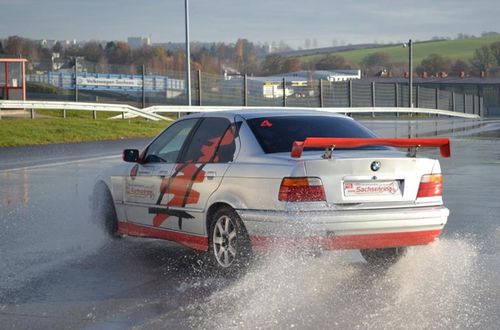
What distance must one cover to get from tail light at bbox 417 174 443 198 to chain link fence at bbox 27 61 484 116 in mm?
33313

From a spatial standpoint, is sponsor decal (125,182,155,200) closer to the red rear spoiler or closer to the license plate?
the red rear spoiler

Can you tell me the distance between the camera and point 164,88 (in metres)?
46.8

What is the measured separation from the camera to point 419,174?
8.31 m

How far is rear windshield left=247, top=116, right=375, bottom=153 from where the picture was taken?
862 cm

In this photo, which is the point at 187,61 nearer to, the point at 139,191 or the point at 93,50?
the point at 139,191

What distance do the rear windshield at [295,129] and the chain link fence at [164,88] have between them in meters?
32.2

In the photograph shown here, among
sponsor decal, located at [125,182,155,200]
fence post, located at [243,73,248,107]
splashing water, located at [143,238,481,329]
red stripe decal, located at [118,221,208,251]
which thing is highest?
fence post, located at [243,73,248,107]

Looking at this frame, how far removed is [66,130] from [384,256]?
24323mm

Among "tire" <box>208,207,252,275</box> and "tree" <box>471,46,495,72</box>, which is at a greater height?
"tree" <box>471,46,495,72</box>

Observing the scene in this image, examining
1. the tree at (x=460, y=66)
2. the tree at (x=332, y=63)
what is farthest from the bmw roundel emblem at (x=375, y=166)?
the tree at (x=460, y=66)

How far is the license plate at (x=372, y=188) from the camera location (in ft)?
26.0

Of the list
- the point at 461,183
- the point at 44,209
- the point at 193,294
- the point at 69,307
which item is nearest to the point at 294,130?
the point at 193,294

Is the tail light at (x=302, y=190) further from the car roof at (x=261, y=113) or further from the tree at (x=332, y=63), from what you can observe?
the tree at (x=332, y=63)

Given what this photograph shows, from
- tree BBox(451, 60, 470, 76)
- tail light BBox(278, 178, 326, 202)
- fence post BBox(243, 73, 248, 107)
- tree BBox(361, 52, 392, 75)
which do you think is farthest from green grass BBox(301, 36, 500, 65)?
tail light BBox(278, 178, 326, 202)
